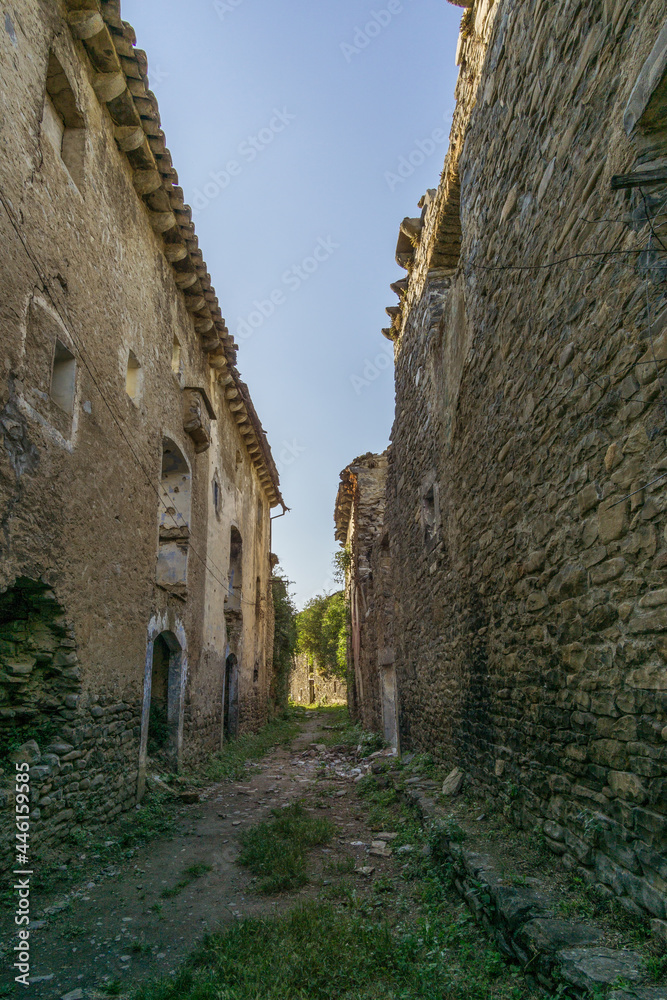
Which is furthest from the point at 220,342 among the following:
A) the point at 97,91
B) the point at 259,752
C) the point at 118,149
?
the point at 259,752

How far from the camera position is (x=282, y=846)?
16.9 ft

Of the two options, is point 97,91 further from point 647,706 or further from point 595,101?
point 647,706

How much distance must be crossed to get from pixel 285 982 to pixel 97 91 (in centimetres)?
828

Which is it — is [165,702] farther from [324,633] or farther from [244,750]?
[324,633]

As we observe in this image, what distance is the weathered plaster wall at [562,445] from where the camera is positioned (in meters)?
2.56

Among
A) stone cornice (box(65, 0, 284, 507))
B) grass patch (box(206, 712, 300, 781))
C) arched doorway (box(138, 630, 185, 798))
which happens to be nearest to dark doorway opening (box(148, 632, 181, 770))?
arched doorway (box(138, 630, 185, 798))

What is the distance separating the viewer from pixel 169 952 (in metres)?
3.38

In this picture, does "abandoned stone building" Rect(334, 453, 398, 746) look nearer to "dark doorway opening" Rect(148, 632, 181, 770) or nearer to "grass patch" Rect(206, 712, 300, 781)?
"grass patch" Rect(206, 712, 300, 781)

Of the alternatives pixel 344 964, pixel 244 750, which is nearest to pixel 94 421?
pixel 344 964

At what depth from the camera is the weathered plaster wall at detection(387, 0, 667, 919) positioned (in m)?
2.56

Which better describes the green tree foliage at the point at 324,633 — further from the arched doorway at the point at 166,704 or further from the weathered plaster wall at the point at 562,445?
the weathered plaster wall at the point at 562,445

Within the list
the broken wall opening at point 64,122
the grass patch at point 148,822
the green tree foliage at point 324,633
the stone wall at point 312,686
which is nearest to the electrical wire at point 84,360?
the broken wall opening at point 64,122

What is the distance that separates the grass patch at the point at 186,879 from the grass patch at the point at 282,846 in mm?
340

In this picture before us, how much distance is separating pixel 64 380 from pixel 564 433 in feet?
15.5
